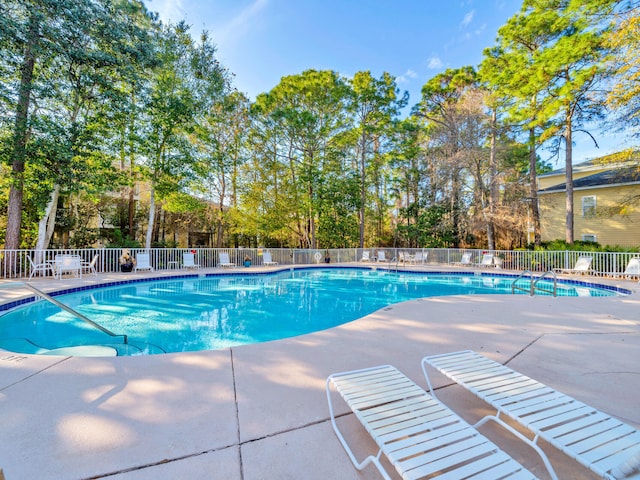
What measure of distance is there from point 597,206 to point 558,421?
56.3ft

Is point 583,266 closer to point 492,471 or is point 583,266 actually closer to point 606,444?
point 606,444

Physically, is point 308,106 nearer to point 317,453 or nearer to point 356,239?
point 356,239

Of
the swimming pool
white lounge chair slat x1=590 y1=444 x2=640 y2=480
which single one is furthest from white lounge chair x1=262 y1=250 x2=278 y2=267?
white lounge chair slat x1=590 y1=444 x2=640 y2=480

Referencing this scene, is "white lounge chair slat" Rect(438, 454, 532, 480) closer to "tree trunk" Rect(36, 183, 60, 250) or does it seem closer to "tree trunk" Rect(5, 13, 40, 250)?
"tree trunk" Rect(5, 13, 40, 250)

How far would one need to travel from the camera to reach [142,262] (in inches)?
421

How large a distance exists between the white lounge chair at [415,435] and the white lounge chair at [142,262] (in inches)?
432

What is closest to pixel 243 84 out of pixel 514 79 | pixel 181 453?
pixel 514 79

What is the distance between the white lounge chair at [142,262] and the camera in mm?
10641

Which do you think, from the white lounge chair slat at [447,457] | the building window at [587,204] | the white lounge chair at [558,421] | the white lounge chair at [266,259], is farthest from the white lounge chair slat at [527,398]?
the building window at [587,204]

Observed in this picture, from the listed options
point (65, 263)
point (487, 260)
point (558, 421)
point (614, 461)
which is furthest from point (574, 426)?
point (487, 260)

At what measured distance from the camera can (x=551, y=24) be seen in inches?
487

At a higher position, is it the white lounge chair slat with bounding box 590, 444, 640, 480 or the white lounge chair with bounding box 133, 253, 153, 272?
the white lounge chair with bounding box 133, 253, 153, 272

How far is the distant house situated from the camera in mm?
13258

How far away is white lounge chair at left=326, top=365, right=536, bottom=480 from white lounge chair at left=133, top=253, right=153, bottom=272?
36.0ft
